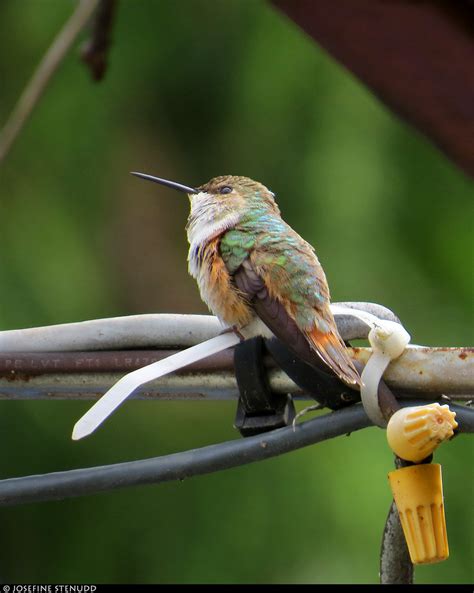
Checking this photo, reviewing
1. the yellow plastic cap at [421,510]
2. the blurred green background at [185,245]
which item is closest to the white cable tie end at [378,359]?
the yellow plastic cap at [421,510]

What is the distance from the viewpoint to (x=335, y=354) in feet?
8.41

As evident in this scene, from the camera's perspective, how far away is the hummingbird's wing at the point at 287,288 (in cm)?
282

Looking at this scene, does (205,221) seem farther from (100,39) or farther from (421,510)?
(421,510)

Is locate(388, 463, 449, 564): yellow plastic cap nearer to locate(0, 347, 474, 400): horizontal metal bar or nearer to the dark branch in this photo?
locate(0, 347, 474, 400): horizontal metal bar

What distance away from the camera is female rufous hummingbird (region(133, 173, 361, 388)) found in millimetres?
2896

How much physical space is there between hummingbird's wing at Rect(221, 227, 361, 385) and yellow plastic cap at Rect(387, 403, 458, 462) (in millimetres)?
482

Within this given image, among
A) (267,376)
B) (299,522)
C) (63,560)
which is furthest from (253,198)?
(63,560)

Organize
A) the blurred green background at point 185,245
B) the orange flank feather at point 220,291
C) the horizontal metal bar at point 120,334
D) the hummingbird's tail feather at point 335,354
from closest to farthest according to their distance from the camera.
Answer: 1. the hummingbird's tail feather at point 335,354
2. the horizontal metal bar at point 120,334
3. the orange flank feather at point 220,291
4. the blurred green background at point 185,245

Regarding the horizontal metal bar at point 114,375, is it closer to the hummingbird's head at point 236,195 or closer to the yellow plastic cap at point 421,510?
the yellow plastic cap at point 421,510

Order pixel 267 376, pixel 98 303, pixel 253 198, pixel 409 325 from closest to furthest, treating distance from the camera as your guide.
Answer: pixel 267 376 < pixel 253 198 < pixel 409 325 < pixel 98 303

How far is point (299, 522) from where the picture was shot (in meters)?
6.27

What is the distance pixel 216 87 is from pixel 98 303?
1925 millimetres

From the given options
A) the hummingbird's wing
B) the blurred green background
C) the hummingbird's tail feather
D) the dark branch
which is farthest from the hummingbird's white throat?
the blurred green background

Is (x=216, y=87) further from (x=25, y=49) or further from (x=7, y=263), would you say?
(x=7, y=263)
